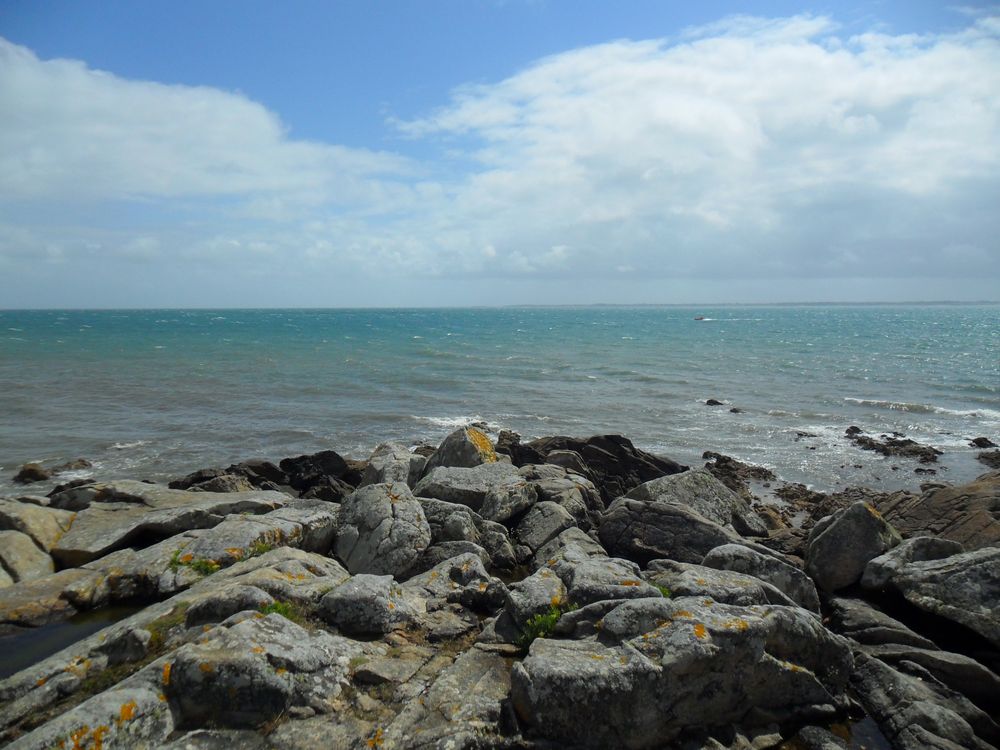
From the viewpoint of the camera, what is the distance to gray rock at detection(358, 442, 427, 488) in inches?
655

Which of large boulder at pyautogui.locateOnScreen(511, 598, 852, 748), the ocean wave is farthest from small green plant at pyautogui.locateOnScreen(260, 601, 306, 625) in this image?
the ocean wave

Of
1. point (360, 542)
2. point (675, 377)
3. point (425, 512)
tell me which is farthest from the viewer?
point (675, 377)

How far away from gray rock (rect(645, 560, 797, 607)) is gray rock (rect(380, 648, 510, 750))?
2511 millimetres

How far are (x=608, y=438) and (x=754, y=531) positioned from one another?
7.10 m

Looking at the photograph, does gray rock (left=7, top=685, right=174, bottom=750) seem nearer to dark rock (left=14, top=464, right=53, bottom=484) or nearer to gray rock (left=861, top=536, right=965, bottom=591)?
gray rock (left=861, top=536, right=965, bottom=591)

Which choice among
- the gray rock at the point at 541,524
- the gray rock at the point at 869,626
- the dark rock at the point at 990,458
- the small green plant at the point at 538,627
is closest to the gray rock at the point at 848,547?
the gray rock at the point at 869,626

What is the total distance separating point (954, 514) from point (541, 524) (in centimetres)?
873

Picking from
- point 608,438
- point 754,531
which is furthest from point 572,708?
point 608,438

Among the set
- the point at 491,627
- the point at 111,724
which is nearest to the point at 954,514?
the point at 491,627

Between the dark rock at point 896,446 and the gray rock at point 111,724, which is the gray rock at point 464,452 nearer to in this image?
the gray rock at point 111,724

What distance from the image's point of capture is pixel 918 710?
718 centimetres

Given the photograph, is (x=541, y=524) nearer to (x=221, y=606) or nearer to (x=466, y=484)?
(x=466, y=484)

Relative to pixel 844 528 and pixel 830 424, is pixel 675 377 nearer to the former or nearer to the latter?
pixel 830 424

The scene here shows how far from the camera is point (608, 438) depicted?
68.9 feet
